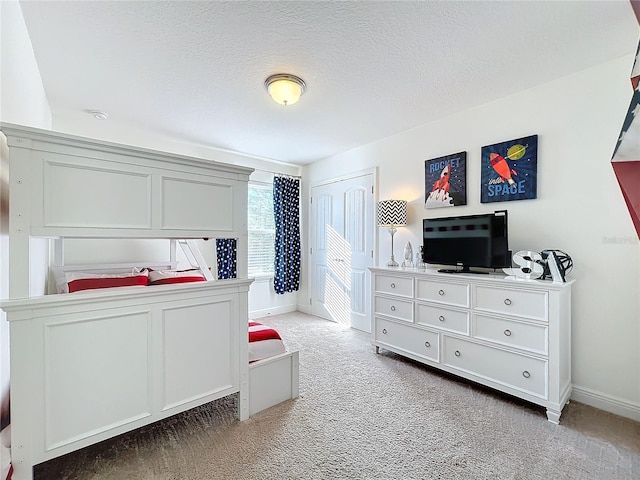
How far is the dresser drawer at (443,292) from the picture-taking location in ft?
7.94

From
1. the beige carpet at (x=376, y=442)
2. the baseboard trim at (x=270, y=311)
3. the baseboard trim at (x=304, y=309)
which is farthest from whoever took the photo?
the baseboard trim at (x=304, y=309)

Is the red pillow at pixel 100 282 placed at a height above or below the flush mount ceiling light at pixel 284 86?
below

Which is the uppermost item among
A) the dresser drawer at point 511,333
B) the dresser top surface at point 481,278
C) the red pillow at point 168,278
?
the dresser top surface at point 481,278

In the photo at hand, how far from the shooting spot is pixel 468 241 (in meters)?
2.59

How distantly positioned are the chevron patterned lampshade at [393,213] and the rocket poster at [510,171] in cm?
79

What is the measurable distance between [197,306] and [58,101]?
2478mm

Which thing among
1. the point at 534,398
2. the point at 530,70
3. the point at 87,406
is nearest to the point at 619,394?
the point at 534,398

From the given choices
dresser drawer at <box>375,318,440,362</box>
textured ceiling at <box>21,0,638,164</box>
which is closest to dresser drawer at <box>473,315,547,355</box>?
dresser drawer at <box>375,318,440,362</box>

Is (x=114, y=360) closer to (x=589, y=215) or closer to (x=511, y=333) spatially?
(x=511, y=333)

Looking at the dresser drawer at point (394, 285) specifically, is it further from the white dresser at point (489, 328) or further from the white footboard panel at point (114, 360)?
the white footboard panel at point (114, 360)

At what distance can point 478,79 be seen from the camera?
7.62ft

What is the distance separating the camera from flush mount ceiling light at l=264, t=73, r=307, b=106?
2.26 m

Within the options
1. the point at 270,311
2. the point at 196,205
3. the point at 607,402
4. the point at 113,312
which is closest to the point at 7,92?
the point at 196,205

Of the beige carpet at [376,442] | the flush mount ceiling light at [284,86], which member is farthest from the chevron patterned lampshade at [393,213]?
the beige carpet at [376,442]
